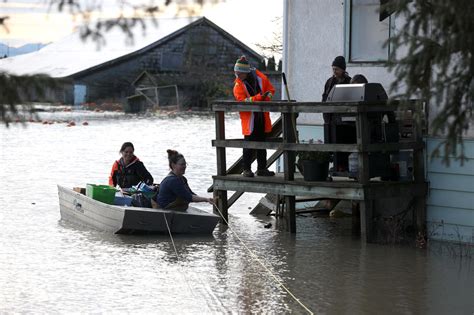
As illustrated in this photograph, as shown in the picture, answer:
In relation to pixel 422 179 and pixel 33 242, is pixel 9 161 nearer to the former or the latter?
pixel 33 242

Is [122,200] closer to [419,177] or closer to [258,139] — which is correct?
[258,139]

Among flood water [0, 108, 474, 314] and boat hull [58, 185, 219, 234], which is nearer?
flood water [0, 108, 474, 314]

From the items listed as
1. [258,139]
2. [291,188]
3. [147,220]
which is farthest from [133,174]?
[291,188]

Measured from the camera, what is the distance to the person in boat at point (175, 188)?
15359 millimetres

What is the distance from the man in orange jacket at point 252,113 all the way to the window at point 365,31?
1.45 m

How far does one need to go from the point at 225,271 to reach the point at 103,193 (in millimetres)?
3388

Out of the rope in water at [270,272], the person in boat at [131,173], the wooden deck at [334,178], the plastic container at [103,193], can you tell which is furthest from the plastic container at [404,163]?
the plastic container at [103,193]

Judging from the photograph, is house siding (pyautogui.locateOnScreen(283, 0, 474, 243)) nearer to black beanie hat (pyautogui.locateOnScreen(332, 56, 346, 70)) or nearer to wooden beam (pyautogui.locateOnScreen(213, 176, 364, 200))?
black beanie hat (pyautogui.locateOnScreen(332, 56, 346, 70))

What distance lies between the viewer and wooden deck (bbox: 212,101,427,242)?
14578 millimetres

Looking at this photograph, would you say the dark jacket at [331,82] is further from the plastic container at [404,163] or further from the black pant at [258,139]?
the plastic container at [404,163]

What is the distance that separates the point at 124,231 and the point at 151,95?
2114 inches

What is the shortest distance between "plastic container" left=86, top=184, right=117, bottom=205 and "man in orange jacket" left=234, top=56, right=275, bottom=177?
187cm

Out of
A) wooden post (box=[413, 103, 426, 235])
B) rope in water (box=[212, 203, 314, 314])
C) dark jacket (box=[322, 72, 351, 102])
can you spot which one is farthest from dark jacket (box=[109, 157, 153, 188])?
wooden post (box=[413, 103, 426, 235])

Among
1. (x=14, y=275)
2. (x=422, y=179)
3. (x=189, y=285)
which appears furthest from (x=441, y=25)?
(x=422, y=179)
